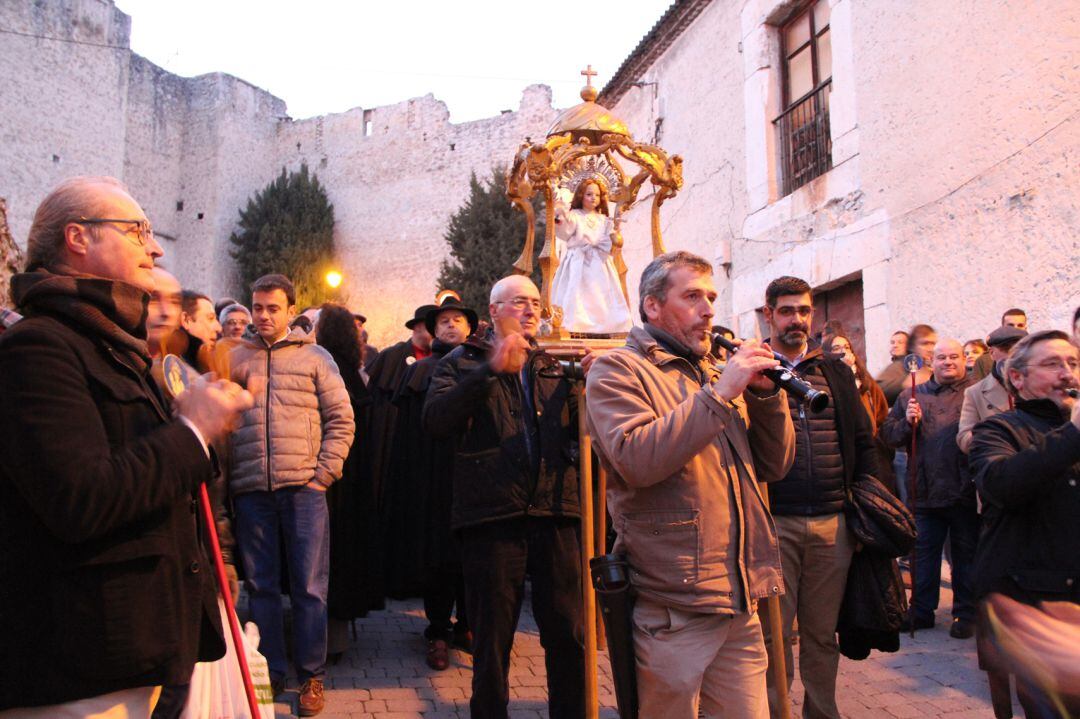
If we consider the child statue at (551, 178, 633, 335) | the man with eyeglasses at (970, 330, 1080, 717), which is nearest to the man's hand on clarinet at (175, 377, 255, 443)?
the man with eyeglasses at (970, 330, 1080, 717)

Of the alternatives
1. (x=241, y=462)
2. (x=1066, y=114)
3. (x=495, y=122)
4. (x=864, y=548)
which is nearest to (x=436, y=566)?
(x=241, y=462)

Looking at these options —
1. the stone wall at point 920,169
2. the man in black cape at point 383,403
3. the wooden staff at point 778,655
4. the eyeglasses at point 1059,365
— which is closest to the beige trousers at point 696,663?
the wooden staff at point 778,655

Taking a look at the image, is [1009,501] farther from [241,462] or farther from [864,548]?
[241,462]

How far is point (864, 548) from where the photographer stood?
12.5 feet

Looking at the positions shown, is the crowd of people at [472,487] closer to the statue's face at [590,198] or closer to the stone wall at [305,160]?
the statue's face at [590,198]

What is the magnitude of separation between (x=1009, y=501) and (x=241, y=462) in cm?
344

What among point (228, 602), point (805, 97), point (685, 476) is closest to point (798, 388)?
point (685, 476)

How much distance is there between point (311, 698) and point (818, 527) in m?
2.48

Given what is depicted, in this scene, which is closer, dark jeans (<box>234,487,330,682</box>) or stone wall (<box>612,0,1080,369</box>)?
dark jeans (<box>234,487,330,682</box>)

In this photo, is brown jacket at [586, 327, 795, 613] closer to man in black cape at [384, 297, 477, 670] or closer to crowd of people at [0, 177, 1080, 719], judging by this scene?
crowd of people at [0, 177, 1080, 719]

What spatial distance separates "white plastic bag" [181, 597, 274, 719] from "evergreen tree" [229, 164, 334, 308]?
27.6 metres

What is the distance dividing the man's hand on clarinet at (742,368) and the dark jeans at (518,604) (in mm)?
1400

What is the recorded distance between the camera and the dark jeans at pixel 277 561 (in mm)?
4246

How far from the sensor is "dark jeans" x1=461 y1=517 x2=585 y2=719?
349 centimetres
